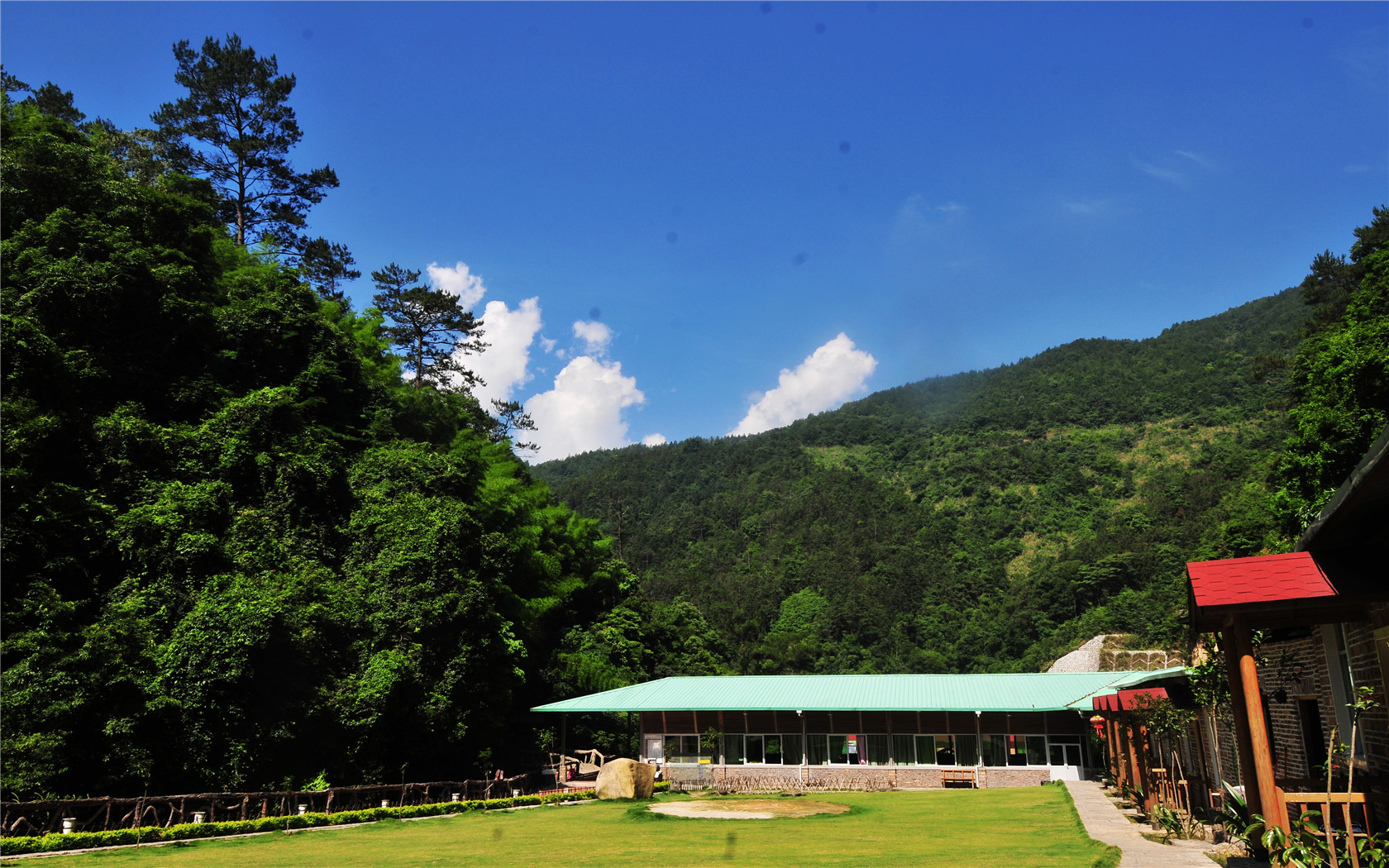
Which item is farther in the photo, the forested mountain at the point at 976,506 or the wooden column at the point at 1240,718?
the forested mountain at the point at 976,506

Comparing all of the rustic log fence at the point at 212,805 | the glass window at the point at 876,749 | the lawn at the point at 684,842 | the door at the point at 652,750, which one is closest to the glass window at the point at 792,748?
the glass window at the point at 876,749

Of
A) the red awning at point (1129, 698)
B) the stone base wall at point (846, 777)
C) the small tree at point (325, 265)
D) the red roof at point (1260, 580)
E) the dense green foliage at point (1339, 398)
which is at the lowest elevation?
the stone base wall at point (846, 777)

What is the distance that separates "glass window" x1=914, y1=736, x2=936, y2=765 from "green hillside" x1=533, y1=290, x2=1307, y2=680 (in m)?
16.4

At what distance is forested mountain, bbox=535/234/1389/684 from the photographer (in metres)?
70.5

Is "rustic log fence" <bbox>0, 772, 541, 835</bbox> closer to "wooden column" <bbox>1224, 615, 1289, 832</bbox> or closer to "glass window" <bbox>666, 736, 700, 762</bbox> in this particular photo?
"glass window" <bbox>666, 736, 700, 762</bbox>

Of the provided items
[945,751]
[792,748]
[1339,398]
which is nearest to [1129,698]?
[1339,398]

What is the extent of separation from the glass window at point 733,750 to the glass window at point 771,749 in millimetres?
389

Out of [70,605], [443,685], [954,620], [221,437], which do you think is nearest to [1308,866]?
[70,605]

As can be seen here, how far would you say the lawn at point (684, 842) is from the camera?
41.6 feet

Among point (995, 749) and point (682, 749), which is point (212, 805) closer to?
point (682, 749)

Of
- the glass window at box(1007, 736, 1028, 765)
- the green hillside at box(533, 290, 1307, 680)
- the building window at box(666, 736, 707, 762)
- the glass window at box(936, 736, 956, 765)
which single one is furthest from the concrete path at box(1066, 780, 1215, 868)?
the green hillside at box(533, 290, 1307, 680)

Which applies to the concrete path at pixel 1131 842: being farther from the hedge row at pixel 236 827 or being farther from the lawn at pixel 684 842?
the hedge row at pixel 236 827

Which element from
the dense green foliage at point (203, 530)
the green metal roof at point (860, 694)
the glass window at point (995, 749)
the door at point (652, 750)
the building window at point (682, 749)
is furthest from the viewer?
the door at point (652, 750)

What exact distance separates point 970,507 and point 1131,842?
9210cm
